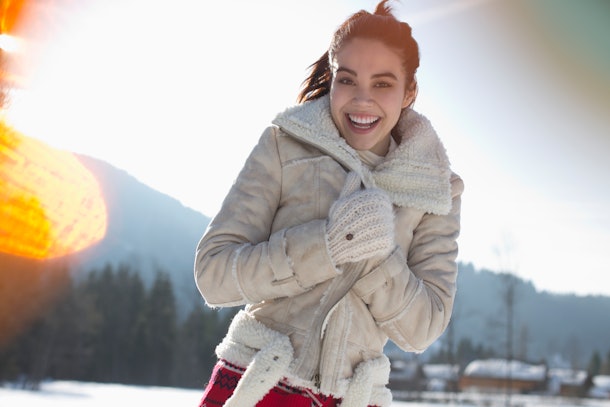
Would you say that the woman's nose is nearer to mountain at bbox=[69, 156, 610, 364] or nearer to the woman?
the woman

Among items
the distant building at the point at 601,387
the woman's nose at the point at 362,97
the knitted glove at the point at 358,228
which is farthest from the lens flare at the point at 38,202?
the distant building at the point at 601,387

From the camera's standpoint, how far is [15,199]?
1869cm

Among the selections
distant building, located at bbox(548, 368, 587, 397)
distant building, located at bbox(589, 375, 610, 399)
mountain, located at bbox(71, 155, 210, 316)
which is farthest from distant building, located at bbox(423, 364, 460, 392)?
mountain, located at bbox(71, 155, 210, 316)

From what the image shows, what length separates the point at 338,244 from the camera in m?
1.38

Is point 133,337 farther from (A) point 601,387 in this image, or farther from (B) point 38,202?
(A) point 601,387

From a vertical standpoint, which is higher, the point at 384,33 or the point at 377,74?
the point at 384,33

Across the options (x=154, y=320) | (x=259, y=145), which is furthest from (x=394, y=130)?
(x=154, y=320)

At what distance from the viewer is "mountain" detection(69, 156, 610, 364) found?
86.1 metres

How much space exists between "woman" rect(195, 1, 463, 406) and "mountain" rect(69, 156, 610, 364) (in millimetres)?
80915

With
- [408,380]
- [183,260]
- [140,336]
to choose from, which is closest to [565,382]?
[408,380]

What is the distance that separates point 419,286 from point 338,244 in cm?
26

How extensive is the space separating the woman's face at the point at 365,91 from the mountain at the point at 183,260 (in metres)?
80.9

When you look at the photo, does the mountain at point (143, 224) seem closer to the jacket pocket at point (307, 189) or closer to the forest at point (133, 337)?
the forest at point (133, 337)

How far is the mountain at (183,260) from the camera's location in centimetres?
8612
